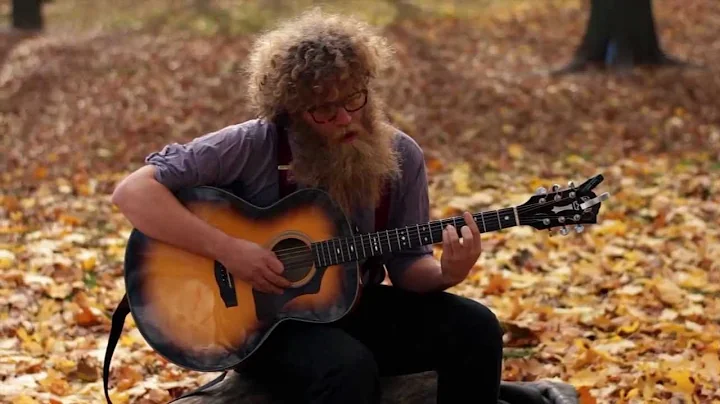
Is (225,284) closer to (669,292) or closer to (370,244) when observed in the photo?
(370,244)

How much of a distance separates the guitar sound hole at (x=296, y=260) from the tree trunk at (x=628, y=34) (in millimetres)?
7658

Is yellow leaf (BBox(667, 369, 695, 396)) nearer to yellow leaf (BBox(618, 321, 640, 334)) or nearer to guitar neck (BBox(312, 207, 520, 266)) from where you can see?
yellow leaf (BBox(618, 321, 640, 334))

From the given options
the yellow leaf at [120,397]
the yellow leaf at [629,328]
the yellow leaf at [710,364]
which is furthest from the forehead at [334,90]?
the yellow leaf at [629,328]

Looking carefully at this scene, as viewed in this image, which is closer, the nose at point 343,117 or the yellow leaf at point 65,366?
the nose at point 343,117

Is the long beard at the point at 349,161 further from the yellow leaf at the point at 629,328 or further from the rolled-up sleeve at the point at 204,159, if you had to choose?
the yellow leaf at the point at 629,328

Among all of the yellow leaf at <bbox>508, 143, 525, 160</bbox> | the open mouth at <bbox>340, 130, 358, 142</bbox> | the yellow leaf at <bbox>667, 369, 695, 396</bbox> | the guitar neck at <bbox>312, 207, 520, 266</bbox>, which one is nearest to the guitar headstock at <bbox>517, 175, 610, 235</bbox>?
the guitar neck at <bbox>312, 207, 520, 266</bbox>

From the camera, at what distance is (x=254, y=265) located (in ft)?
9.89

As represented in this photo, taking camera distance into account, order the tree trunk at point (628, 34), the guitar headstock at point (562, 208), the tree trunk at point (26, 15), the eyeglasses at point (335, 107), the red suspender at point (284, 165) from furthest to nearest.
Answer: the tree trunk at point (26, 15)
the tree trunk at point (628, 34)
the red suspender at point (284, 165)
the eyeglasses at point (335, 107)
the guitar headstock at point (562, 208)

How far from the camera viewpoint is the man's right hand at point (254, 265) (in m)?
3.02

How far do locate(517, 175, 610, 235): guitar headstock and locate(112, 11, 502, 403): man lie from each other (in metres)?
0.18

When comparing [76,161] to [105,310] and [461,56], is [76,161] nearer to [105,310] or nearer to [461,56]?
[105,310]

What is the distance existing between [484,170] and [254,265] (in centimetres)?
497

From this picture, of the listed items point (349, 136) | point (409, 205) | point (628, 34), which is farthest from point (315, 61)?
point (628, 34)

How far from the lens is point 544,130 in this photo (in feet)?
28.5
